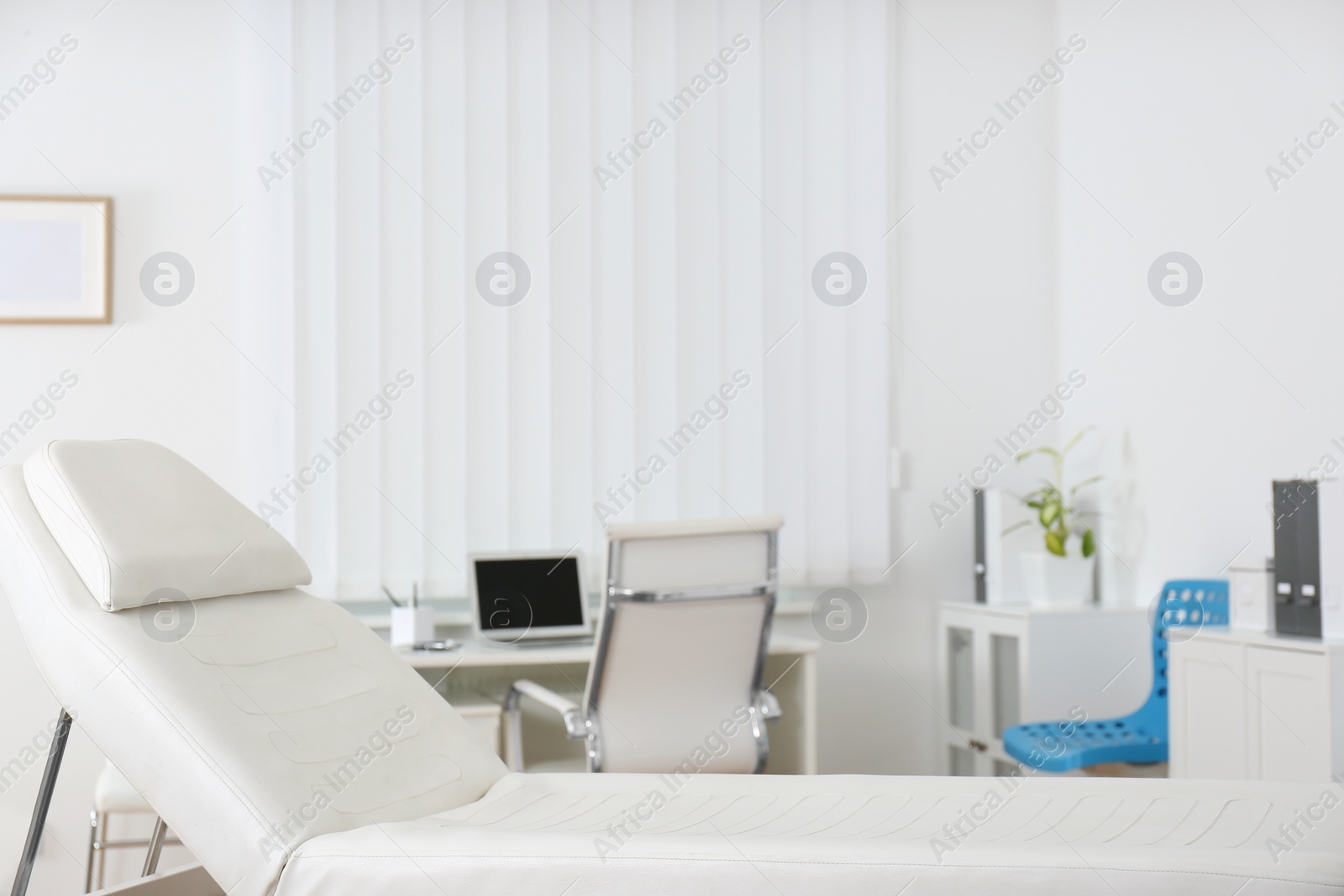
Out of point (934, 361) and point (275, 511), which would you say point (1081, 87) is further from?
point (275, 511)

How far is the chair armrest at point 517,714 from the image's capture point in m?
2.15

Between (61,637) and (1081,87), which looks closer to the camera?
(61,637)

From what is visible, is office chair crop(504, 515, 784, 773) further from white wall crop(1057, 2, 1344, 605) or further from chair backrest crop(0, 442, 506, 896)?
white wall crop(1057, 2, 1344, 605)

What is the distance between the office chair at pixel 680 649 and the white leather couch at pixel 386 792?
617mm

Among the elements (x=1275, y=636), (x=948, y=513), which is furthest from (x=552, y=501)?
(x=1275, y=636)

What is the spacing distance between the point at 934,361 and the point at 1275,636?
1.34 meters

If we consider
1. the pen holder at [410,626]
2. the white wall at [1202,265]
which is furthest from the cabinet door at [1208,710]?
the pen holder at [410,626]

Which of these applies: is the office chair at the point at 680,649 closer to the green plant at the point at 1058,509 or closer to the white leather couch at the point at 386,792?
the white leather couch at the point at 386,792

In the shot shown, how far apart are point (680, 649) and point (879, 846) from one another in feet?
3.82

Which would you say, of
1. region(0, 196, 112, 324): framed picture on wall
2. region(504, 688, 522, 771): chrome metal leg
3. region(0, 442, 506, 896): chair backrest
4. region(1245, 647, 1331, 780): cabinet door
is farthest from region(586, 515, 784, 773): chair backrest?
region(0, 196, 112, 324): framed picture on wall

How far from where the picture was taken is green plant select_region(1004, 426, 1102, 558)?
288 centimetres

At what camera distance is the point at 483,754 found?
1.52 metres

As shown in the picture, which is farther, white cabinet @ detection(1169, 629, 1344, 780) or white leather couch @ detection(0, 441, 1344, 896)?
white cabinet @ detection(1169, 629, 1344, 780)

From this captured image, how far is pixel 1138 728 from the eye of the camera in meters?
2.64
